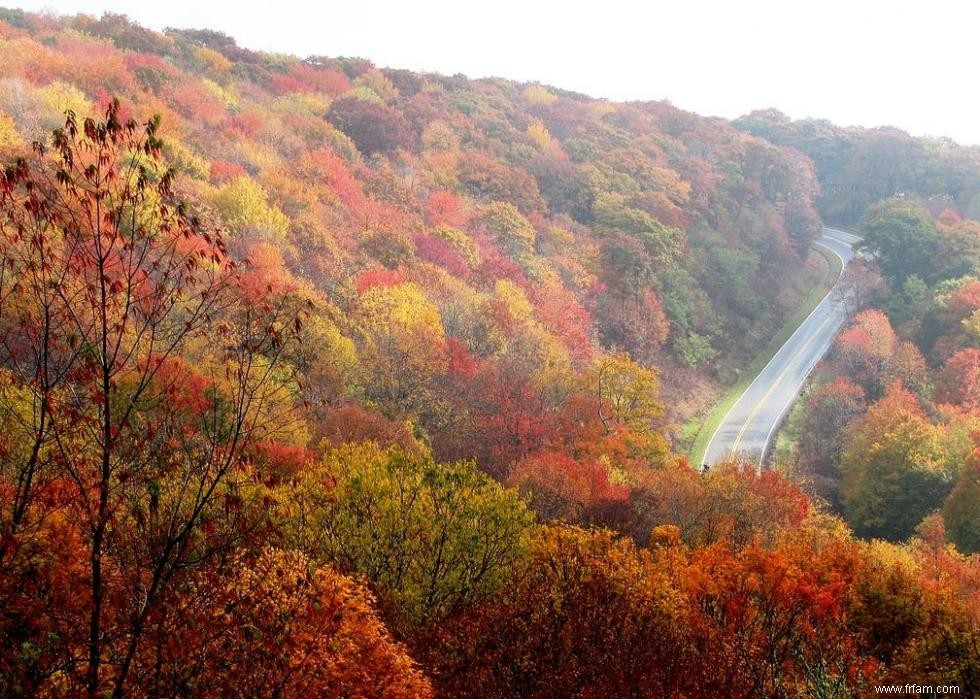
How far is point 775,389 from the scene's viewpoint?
67.8 meters

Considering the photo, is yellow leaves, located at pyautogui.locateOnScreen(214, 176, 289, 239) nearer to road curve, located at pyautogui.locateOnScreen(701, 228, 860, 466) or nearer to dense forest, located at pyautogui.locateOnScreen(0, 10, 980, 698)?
dense forest, located at pyautogui.locateOnScreen(0, 10, 980, 698)

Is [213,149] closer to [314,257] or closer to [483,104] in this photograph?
[314,257]

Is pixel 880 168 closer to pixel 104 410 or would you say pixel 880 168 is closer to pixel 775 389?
pixel 775 389

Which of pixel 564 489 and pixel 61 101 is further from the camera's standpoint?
pixel 61 101

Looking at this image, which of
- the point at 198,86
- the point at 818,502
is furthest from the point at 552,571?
the point at 198,86

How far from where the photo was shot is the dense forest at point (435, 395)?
1006 centimetres

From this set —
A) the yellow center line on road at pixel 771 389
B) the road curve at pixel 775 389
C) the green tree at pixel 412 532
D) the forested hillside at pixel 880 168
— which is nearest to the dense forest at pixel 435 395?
the green tree at pixel 412 532

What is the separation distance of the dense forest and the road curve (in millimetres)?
2913

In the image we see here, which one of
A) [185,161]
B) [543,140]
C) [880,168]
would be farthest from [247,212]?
[880,168]

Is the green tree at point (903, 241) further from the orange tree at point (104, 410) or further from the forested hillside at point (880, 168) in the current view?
the orange tree at point (104, 410)
